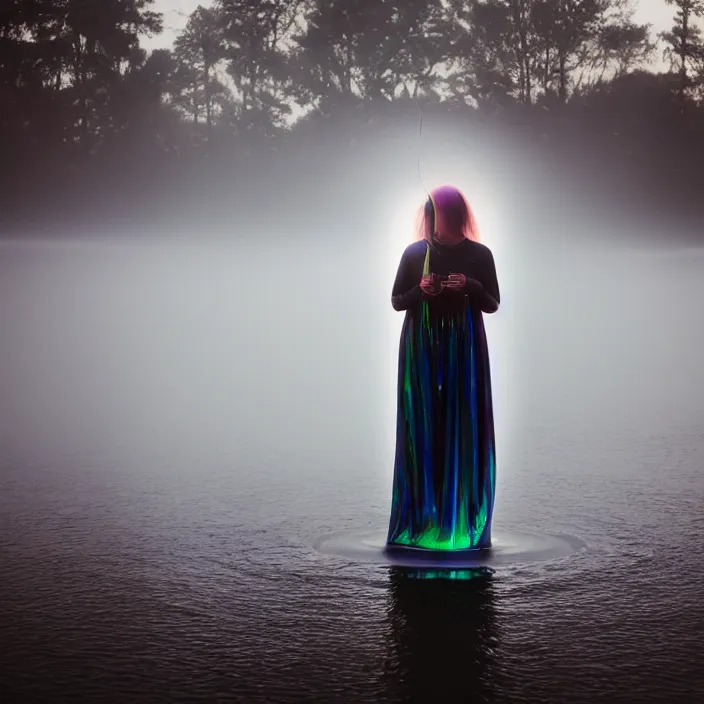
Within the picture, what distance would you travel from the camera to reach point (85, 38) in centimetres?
5450

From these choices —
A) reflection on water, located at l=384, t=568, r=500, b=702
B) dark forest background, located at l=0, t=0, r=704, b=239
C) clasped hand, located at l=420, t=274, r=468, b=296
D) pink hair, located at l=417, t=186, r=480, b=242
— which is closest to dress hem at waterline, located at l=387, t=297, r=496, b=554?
clasped hand, located at l=420, t=274, r=468, b=296

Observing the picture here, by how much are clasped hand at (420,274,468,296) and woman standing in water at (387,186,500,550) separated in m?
0.07

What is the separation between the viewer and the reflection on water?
4648 mm

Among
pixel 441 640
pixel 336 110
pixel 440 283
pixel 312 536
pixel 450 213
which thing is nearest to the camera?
pixel 441 640

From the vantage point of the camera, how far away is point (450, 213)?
6438 mm

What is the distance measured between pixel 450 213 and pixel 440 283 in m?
0.35

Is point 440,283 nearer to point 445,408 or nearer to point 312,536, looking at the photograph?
point 445,408

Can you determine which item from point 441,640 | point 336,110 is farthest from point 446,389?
point 336,110

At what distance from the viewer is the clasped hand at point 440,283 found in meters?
6.28

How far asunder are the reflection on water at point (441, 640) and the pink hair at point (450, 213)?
5.03ft

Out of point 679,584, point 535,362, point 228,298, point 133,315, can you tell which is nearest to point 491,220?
point 679,584

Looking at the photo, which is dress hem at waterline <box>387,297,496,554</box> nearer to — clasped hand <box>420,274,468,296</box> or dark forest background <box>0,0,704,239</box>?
clasped hand <box>420,274,468,296</box>

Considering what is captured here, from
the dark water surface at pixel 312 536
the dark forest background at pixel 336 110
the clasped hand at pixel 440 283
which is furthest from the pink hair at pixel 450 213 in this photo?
the dark forest background at pixel 336 110

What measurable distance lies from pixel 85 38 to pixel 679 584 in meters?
51.5
